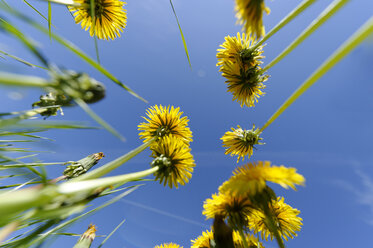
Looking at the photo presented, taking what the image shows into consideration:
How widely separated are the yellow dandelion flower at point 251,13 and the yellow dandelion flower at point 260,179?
1.44ft

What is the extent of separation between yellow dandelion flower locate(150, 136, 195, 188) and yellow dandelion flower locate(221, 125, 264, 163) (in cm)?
48

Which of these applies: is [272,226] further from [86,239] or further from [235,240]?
[86,239]

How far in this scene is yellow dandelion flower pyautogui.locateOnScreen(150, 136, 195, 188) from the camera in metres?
0.69

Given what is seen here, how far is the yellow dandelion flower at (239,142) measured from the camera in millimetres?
1104

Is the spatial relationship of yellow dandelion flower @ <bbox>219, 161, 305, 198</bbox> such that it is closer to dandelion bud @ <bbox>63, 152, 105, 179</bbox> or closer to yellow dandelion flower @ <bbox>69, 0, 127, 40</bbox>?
dandelion bud @ <bbox>63, 152, 105, 179</bbox>

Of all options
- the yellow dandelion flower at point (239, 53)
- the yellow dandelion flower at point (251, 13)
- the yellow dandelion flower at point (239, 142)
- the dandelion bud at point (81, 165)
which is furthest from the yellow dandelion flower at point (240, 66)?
the dandelion bud at point (81, 165)

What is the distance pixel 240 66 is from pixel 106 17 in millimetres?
907

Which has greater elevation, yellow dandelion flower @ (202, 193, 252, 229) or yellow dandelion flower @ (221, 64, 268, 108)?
yellow dandelion flower @ (221, 64, 268, 108)

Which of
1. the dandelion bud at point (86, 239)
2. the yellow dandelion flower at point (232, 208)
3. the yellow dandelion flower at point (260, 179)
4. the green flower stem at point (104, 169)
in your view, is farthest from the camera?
the dandelion bud at point (86, 239)

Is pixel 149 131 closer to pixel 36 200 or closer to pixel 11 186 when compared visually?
pixel 11 186

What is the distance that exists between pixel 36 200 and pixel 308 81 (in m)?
0.33

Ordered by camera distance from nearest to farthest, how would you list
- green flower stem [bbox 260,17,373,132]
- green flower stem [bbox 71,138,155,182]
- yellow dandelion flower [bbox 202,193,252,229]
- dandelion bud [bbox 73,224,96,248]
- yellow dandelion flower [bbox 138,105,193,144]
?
green flower stem [bbox 260,17,373,132]
green flower stem [bbox 71,138,155,182]
yellow dandelion flower [bbox 202,193,252,229]
yellow dandelion flower [bbox 138,105,193,144]
dandelion bud [bbox 73,224,96,248]

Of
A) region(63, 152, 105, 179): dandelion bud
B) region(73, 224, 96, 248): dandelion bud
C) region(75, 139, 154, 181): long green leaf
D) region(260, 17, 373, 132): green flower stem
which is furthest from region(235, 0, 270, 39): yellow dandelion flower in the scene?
region(73, 224, 96, 248): dandelion bud

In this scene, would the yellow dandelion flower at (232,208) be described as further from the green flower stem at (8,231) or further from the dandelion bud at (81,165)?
the dandelion bud at (81,165)
